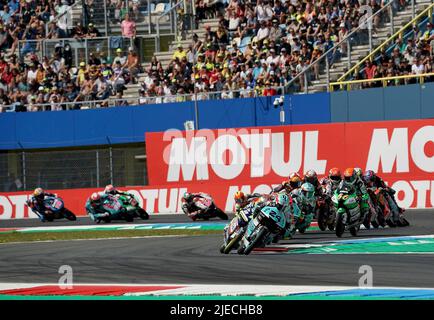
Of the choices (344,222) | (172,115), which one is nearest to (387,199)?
(344,222)

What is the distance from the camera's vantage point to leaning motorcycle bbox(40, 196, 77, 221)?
31.6 meters

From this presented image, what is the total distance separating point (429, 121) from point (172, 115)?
29.9ft

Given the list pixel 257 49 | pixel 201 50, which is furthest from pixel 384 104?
pixel 201 50

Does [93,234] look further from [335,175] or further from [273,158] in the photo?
[273,158]

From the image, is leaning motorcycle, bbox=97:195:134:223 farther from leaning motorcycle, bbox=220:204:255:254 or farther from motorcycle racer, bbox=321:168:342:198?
leaning motorcycle, bbox=220:204:255:254

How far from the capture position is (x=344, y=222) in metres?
21.4

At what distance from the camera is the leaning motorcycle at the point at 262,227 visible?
60.1 ft

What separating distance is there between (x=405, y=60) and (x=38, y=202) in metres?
10.7

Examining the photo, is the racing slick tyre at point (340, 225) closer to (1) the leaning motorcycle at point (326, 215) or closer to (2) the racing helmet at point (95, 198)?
(1) the leaning motorcycle at point (326, 215)

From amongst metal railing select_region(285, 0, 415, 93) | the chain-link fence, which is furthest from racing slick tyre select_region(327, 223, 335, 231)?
the chain-link fence

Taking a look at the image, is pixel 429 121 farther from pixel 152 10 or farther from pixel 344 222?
pixel 152 10

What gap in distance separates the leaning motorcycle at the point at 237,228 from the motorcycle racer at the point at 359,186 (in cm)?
317

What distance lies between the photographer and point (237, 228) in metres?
19.1

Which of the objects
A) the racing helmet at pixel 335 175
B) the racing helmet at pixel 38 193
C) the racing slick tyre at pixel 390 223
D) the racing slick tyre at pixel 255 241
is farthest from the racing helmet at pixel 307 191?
the racing helmet at pixel 38 193
